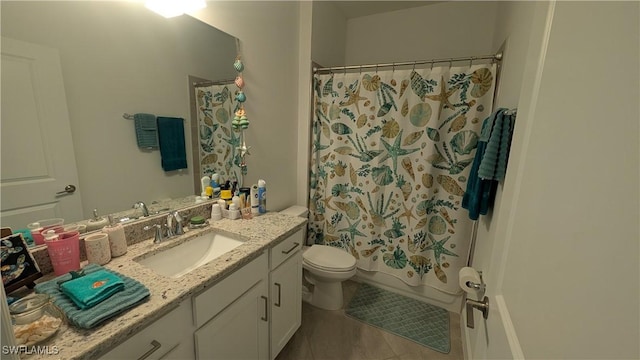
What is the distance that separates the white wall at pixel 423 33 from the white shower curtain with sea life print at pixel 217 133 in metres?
1.80

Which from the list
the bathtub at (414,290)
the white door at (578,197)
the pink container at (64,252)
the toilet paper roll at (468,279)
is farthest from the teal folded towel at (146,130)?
the bathtub at (414,290)

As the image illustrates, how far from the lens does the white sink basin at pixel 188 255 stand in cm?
112

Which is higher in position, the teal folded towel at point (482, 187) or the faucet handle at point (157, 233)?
the teal folded towel at point (482, 187)

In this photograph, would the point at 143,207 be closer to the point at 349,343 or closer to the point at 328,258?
the point at 328,258

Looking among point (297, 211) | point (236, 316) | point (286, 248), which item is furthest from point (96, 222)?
point (297, 211)

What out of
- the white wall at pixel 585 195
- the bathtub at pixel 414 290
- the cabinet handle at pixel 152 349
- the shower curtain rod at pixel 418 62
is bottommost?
the bathtub at pixel 414 290

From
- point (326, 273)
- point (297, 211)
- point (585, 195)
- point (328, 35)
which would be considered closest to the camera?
point (585, 195)

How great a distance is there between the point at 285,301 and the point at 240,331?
0.36 metres

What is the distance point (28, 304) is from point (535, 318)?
47.6 inches

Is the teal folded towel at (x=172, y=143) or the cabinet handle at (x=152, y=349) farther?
the teal folded towel at (x=172, y=143)

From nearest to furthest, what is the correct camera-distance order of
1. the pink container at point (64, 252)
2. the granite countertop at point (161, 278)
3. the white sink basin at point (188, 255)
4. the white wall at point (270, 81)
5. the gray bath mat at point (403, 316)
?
the granite countertop at point (161, 278) → the pink container at point (64, 252) → the white sink basin at point (188, 255) → the white wall at point (270, 81) → the gray bath mat at point (403, 316)

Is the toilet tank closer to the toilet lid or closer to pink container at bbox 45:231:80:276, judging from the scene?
the toilet lid

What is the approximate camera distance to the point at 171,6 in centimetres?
118

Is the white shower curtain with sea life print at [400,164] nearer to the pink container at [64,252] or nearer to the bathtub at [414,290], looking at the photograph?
the bathtub at [414,290]
